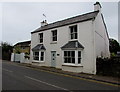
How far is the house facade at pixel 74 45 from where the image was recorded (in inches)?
554

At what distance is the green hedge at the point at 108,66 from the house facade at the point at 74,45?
533 millimetres

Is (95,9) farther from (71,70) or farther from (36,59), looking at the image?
(36,59)

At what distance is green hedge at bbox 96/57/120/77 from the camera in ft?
39.2

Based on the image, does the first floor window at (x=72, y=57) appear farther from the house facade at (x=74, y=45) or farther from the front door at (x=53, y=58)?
the front door at (x=53, y=58)

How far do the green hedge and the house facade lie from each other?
21.0 inches

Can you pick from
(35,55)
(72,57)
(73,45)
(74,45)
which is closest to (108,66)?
(72,57)

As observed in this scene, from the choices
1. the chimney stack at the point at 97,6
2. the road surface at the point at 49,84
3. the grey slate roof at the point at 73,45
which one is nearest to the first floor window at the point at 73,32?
the grey slate roof at the point at 73,45

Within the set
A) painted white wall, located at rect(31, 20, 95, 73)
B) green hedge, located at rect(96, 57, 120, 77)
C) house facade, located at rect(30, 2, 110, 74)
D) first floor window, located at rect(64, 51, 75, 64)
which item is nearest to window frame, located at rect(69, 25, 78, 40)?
house facade, located at rect(30, 2, 110, 74)

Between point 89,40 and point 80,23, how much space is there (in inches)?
105

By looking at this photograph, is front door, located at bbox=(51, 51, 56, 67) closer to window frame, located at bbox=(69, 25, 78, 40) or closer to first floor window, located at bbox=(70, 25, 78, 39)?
window frame, located at bbox=(69, 25, 78, 40)

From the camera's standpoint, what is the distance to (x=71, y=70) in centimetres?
1482

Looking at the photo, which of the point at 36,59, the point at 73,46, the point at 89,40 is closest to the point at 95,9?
the point at 89,40

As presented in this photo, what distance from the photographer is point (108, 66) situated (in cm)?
1260

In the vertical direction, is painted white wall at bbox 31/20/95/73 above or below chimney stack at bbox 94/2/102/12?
below
